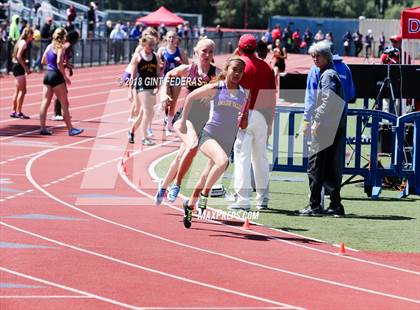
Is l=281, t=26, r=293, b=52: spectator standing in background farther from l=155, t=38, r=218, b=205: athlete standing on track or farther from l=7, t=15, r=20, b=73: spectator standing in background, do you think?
l=155, t=38, r=218, b=205: athlete standing on track

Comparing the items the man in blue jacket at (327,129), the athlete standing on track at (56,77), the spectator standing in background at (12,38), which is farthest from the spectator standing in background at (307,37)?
the man in blue jacket at (327,129)

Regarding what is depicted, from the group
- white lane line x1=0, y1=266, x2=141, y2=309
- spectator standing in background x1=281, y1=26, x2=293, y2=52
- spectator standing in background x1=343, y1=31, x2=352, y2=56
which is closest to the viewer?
white lane line x1=0, y1=266, x2=141, y2=309

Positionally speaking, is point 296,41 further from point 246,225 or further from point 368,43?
point 246,225

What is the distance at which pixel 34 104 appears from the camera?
29094 mm

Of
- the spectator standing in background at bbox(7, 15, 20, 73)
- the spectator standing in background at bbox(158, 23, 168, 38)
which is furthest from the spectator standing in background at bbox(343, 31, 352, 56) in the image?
the spectator standing in background at bbox(7, 15, 20, 73)

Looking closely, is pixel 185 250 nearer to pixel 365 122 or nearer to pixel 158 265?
pixel 158 265

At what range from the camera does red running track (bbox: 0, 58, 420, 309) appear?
9.43m

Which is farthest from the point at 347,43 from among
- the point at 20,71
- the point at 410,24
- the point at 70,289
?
the point at 70,289

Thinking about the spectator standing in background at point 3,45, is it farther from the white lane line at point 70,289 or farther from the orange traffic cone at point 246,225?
the white lane line at point 70,289

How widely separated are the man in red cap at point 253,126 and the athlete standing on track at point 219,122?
31.1 inches

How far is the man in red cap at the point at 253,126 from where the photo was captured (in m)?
A: 13.4

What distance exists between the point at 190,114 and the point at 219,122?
465 millimetres

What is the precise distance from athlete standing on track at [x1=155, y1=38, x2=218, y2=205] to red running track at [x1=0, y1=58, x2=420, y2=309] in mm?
466

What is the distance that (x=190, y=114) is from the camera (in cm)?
1278
